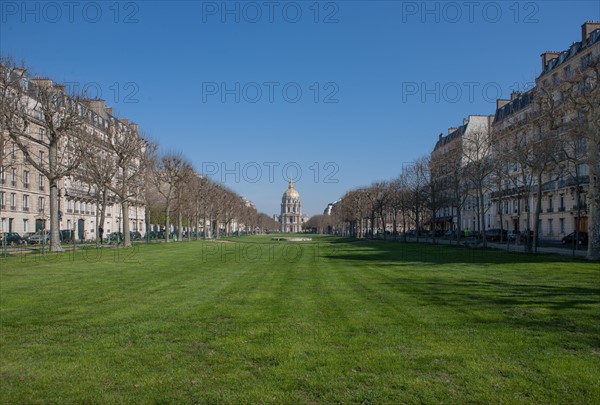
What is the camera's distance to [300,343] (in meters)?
9.59

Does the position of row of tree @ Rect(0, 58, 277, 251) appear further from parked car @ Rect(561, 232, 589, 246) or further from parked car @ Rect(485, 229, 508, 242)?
parked car @ Rect(561, 232, 589, 246)

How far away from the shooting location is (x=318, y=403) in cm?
676

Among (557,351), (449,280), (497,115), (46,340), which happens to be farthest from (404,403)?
(497,115)

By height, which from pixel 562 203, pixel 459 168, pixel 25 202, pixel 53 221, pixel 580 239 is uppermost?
pixel 459 168

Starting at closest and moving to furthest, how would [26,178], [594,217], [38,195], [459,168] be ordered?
[594,217] < [459,168] < [26,178] < [38,195]

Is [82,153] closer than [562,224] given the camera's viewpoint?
Yes

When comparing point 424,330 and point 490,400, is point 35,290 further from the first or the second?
point 490,400

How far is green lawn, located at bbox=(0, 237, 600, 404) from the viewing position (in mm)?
7227

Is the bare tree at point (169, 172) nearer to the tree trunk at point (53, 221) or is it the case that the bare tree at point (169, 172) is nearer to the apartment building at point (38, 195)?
the apartment building at point (38, 195)

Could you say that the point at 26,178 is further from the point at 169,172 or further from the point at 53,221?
the point at 53,221

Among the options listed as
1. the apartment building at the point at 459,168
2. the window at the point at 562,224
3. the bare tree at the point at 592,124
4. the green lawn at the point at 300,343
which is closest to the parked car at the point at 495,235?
the apartment building at the point at 459,168

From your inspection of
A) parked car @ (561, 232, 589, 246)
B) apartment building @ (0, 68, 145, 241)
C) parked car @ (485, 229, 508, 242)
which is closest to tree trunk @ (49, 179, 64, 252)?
apartment building @ (0, 68, 145, 241)

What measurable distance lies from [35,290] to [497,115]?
7682 centimetres

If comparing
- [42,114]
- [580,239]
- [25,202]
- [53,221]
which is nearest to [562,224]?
[580,239]
